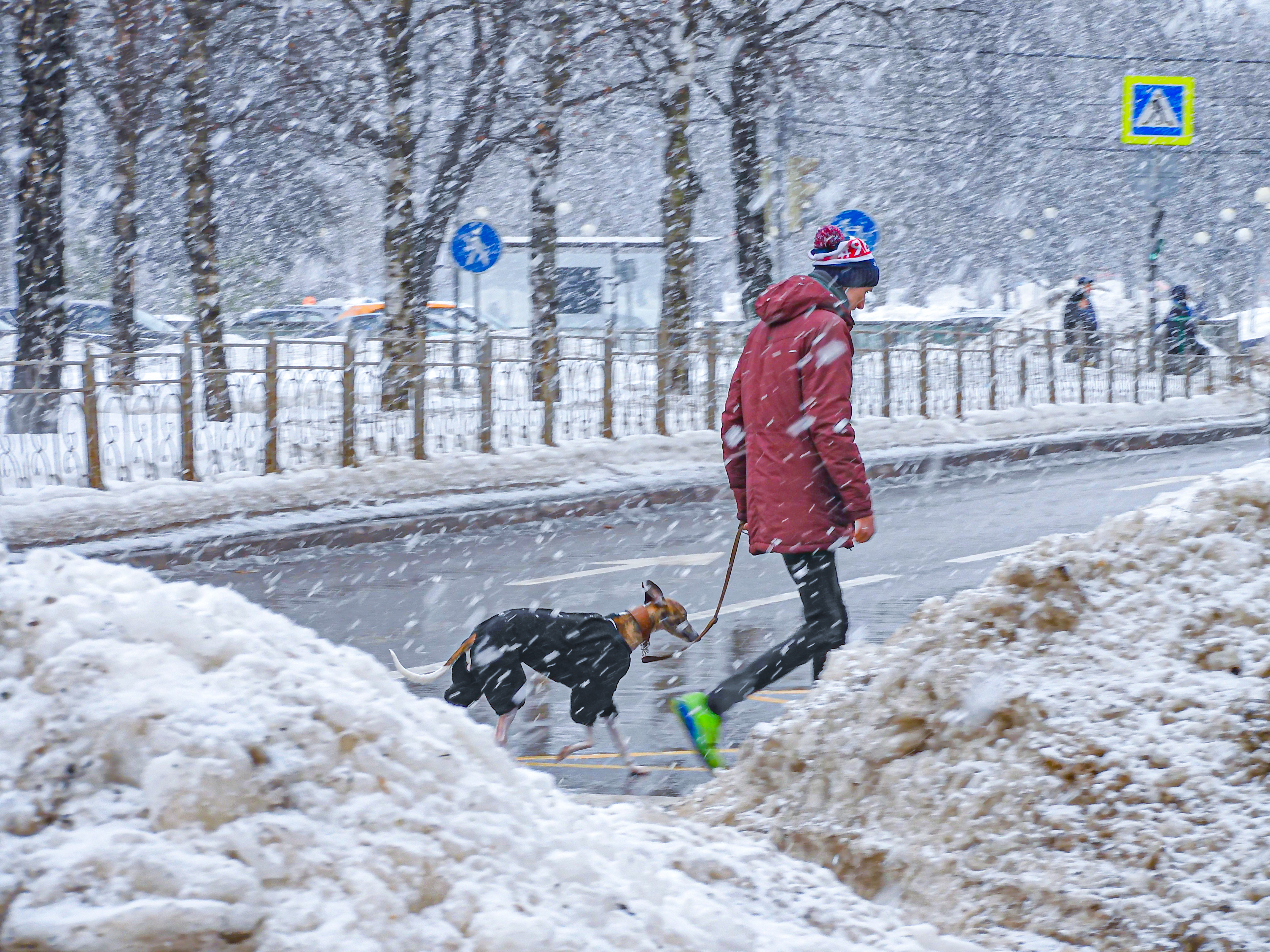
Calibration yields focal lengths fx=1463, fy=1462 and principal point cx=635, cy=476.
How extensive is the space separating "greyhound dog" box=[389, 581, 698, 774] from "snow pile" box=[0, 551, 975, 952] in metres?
1.98

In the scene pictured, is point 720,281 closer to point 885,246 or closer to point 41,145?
point 885,246

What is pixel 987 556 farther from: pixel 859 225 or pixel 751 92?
pixel 751 92

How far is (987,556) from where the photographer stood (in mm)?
10078

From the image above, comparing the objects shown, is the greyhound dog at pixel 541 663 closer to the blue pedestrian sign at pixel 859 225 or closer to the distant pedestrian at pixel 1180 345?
the blue pedestrian sign at pixel 859 225

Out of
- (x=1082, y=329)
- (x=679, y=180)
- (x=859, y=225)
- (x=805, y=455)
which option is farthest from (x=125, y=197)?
(x=805, y=455)

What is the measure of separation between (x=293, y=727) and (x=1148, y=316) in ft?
73.0

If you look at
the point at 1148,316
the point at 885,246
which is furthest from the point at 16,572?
the point at 885,246

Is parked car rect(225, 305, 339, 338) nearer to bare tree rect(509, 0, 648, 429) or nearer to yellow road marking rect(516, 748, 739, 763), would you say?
bare tree rect(509, 0, 648, 429)

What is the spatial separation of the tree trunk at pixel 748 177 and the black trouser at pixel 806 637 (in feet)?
49.1

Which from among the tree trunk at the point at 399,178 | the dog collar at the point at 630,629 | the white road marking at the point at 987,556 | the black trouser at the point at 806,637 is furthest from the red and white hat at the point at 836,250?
the tree trunk at the point at 399,178

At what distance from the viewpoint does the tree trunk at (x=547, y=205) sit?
50.3 feet

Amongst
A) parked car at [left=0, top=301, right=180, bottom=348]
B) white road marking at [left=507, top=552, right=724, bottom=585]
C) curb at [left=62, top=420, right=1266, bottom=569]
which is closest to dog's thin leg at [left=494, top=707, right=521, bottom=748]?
white road marking at [left=507, top=552, right=724, bottom=585]

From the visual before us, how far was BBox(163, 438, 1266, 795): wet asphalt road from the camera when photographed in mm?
6184

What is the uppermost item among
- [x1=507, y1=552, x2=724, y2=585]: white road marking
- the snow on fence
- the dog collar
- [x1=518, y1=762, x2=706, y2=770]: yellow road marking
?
the snow on fence
